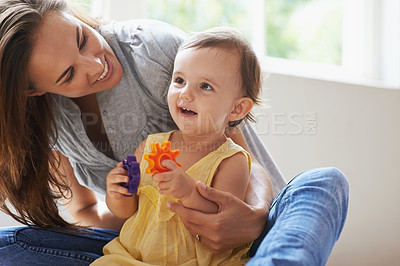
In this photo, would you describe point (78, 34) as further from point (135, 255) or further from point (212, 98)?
point (135, 255)

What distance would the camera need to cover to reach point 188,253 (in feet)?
3.15

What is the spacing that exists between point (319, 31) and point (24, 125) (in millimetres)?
1842

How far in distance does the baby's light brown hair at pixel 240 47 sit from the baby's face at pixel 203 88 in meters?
0.01


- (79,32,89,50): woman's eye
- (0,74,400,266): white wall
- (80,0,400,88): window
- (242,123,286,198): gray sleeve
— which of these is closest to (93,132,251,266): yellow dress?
(242,123,286,198): gray sleeve

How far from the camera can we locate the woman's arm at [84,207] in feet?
4.26

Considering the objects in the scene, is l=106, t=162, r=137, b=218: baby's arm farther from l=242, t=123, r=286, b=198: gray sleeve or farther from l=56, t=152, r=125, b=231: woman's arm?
l=242, t=123, r=286, b=198: gray sleeve

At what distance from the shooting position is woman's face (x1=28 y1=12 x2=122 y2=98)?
100cm

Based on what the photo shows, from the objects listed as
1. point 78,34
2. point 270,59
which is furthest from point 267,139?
point 78,34

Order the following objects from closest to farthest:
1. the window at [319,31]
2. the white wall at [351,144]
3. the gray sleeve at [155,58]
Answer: the gray sleeve at [155,58], the white wall at [351,144], the window at [319,31]

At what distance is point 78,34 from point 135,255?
0.52m

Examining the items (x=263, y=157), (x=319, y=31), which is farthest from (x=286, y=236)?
(x=319, y=31)

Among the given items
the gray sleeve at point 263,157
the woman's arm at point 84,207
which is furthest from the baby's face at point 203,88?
the woman's arm at point 84,207

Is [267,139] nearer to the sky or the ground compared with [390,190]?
nearer to the sky

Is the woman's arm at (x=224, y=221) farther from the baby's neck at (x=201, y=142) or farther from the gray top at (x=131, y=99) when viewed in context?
the gray top at (x=131, y=99)
